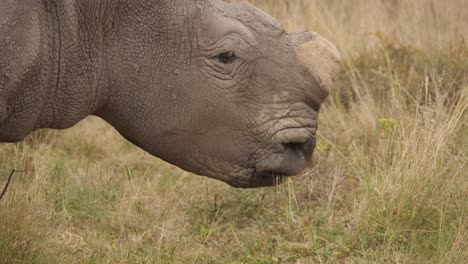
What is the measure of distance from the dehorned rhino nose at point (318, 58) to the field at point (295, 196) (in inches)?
45.8

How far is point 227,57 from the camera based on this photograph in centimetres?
522

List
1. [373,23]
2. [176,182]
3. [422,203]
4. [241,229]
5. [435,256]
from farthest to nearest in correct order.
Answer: [373,23] → [176,182] → [241,229] → [422,203] → [435,256]

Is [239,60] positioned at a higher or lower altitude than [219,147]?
higher

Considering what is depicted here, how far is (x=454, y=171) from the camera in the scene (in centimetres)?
645

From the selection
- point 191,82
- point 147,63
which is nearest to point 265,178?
point 191,82

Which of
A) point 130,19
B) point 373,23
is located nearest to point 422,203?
point 130,19

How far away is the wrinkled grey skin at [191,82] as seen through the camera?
192 inches

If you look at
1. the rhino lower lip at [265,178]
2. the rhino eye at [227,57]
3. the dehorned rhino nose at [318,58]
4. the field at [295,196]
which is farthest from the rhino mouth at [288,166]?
the field at [295,196]

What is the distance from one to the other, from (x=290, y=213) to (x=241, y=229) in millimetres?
414

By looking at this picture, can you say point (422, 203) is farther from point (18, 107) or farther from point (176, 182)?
point (18, 107)

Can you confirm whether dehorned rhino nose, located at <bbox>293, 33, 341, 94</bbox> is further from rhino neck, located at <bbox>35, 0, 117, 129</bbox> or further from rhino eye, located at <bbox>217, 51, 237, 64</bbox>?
rhino neck, located at <bbox>35, 0, 117, 129</bbox>

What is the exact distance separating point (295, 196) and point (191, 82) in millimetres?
1979

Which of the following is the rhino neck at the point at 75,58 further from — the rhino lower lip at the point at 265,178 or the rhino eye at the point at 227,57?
the rhino lower lip at the point at 265,178

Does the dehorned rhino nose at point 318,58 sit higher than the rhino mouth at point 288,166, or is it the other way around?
the dehorned rhino nose at point 318,58
